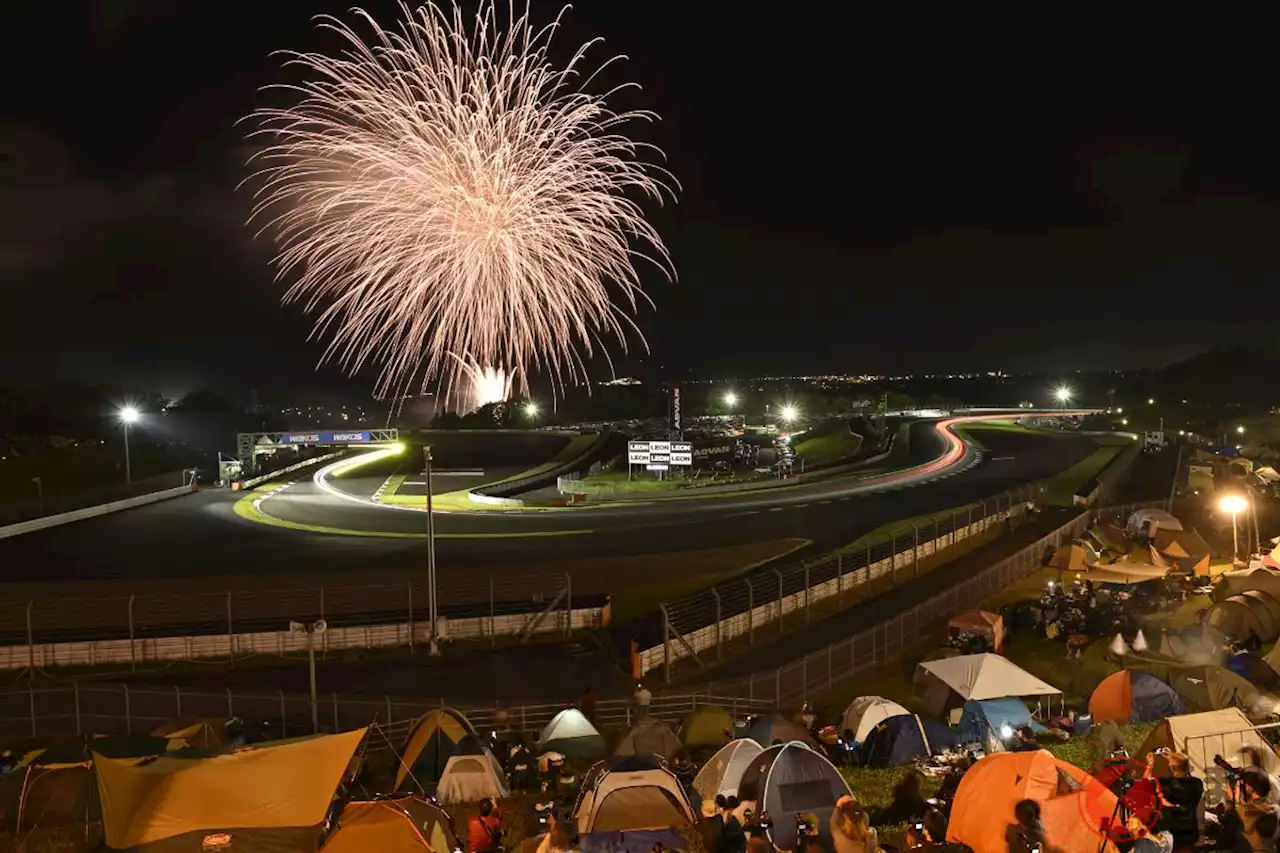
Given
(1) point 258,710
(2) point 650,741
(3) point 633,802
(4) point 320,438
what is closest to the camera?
(3) point 633,802

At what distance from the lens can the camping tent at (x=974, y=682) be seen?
641 inches

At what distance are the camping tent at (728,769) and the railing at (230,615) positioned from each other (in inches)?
401

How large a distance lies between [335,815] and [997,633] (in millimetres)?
17046

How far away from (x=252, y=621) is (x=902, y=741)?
1671 cm

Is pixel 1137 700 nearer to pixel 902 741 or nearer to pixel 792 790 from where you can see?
pixel 902 741

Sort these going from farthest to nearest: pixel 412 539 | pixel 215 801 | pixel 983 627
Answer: pixel 412 539, pixel 983 627, pixel 215 801

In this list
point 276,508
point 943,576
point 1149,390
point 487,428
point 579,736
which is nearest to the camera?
point 579,736

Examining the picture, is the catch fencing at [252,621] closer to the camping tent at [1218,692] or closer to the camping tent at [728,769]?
the camping tent at [728,769]

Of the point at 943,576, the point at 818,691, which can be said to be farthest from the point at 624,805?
the point at 943,576

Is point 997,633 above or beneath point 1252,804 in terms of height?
beneath

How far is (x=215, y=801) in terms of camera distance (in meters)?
9.66

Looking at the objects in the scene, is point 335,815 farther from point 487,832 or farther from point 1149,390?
point 1149,390

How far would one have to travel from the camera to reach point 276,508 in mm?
46719

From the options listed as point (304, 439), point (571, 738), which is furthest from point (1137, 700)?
point (304, 439)
